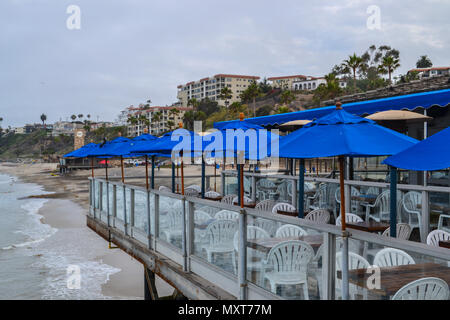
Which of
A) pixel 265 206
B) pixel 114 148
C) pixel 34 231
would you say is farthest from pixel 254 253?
pixel 34 231

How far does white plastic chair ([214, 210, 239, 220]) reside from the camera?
4.91 metres

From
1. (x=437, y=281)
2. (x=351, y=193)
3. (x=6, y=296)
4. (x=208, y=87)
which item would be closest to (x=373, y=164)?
(x=351, y=193)

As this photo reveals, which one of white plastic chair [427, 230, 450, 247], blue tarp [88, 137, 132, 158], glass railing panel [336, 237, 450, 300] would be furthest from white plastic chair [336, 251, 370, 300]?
blue tarp [88, 137, 132, 158]

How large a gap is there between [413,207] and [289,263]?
3.68 meters

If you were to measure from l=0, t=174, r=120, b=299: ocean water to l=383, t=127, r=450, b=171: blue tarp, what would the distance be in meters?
10.5

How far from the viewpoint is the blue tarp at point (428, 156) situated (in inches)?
101

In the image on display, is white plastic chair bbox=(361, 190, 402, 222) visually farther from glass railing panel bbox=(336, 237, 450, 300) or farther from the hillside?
the hillside

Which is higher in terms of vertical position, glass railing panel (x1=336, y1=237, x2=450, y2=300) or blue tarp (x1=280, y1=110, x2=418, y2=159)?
blue tarp (x1=280, y1=110, x2=418, y2=159)

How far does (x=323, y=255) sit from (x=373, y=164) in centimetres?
914

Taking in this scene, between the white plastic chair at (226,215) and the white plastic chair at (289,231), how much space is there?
2.97ft

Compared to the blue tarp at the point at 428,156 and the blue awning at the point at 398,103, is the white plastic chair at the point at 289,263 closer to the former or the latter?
the blue tarp at the point at 428,156

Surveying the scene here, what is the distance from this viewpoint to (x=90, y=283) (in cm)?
1241

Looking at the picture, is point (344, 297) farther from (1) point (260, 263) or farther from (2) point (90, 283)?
(2) point (90, 283)

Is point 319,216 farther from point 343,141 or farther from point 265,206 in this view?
point 343,141
